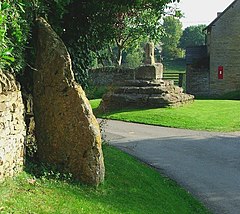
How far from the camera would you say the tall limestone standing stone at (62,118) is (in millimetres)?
7520

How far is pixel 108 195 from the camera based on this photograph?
7387 millimetres

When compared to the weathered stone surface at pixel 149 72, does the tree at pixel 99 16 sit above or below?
above

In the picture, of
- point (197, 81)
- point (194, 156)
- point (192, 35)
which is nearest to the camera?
point (194, 156)

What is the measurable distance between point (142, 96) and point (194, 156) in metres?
11.9

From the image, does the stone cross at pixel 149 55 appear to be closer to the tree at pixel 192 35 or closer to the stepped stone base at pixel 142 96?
the stepped stone base at pixel 142 96

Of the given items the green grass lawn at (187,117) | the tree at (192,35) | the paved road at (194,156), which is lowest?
the paved road at (194,156)

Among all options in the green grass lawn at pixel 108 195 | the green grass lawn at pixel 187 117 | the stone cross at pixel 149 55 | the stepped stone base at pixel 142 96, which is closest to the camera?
the green grass lawn at pixel 108 195

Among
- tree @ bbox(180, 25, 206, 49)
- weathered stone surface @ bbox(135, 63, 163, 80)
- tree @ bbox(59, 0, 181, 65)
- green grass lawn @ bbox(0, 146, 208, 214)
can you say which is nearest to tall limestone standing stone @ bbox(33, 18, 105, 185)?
green grass lawn @ bbox(0, 146, 208, 214)

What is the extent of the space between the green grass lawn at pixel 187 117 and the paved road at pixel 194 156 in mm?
1118

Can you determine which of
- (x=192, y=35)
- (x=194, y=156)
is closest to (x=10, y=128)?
(x=194, y=156)

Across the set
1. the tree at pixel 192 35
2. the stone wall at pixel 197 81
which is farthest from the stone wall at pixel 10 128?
the tree at pixel 192 35

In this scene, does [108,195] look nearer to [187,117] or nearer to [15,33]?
[15,33]

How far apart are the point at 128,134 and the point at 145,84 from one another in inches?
315

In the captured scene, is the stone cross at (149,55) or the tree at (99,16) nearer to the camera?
Result: the tree at (99,16)
